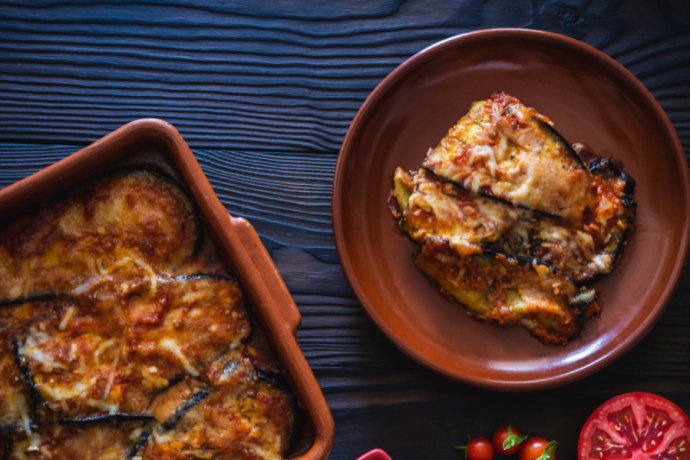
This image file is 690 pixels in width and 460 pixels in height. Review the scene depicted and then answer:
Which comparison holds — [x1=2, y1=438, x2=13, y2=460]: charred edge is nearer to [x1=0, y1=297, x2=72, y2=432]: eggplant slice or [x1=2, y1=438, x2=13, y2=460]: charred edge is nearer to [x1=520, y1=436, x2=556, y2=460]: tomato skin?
[x1=0, y1=297, x2=72, y2=432]: eggplant slice

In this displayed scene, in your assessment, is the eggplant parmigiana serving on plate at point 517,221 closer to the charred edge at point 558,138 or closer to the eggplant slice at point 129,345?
the charred edge at point 558,138

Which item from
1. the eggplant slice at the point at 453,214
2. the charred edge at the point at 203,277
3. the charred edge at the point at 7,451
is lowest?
the charred edge at the point at 7,451

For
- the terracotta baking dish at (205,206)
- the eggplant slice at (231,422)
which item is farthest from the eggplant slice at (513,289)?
the eggplant slice at (231,422)

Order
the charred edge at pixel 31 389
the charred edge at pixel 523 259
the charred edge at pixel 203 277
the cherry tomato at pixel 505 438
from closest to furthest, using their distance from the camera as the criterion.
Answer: the charred edge at pixel 31 389, the charred edge at pixel 203 277, the charred edge at pixel 523 259, the cherry tomato at pixel 505 438

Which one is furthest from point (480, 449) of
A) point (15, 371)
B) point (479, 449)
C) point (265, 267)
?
point (15, 371)

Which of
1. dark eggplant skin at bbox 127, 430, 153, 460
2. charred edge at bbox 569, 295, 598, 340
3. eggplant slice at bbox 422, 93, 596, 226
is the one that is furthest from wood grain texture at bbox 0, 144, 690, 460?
dark eggplant skin at bbox 127, 430, 153, 460
